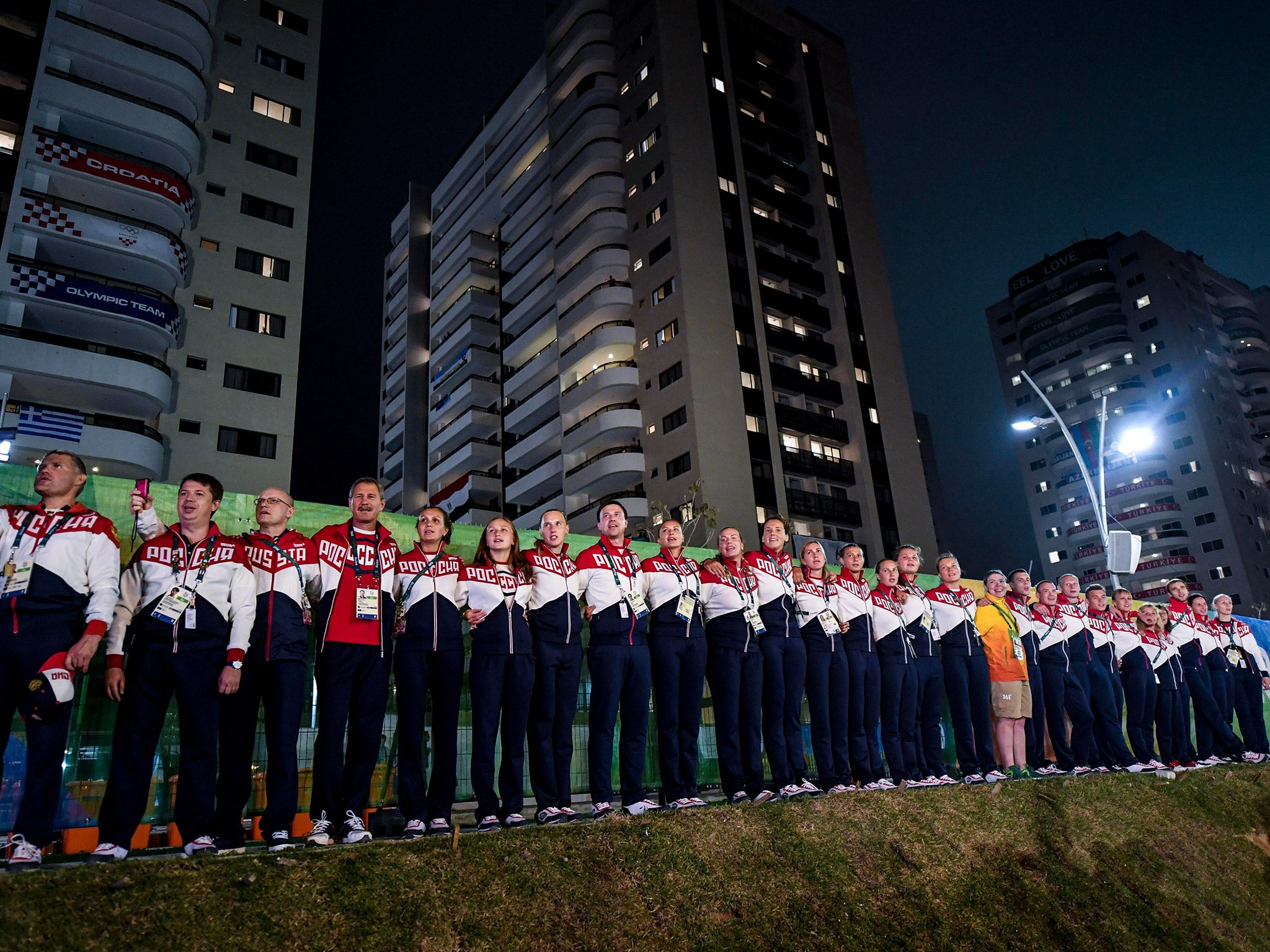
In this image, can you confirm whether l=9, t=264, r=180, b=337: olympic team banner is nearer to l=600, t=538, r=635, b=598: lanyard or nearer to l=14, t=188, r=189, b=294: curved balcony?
l=14, t=188, r=189, b=294: curved balcony

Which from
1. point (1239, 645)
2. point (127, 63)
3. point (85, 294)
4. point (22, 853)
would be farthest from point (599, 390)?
point (22, 853)

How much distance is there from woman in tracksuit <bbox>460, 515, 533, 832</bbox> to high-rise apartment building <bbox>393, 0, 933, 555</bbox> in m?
35.6

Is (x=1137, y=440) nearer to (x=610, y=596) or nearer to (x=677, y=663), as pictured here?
(x=677, y=663)

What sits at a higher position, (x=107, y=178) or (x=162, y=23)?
(x=162, y=23)

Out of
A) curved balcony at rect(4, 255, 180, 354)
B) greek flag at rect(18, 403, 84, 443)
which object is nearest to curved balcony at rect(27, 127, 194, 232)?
curved balcony at rect(4, 255, 180, 354)

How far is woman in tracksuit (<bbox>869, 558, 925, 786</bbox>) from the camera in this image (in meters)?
7.54

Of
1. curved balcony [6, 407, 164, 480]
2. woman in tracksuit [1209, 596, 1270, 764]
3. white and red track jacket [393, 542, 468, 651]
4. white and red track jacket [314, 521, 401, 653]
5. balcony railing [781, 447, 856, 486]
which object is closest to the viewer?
white and red track jacket [314, 521, 401, 653]

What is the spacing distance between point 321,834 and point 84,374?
97.2 ft

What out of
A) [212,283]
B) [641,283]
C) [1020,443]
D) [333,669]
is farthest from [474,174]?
[333,669]

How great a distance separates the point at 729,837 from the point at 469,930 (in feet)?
6.28

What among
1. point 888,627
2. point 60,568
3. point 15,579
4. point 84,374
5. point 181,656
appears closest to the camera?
point 15,579

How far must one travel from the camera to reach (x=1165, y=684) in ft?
34.6

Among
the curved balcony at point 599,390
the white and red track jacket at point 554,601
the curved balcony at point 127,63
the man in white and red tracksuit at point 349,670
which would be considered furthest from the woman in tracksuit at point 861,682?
the curved balcony at point 599,390

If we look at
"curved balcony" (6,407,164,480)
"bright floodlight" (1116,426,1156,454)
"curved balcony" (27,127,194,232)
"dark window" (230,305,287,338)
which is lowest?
"bright floodlight" (1116,426,1156,454)
